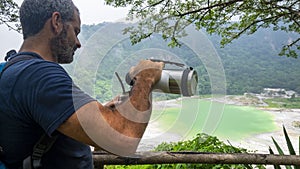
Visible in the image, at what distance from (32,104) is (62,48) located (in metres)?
0.19

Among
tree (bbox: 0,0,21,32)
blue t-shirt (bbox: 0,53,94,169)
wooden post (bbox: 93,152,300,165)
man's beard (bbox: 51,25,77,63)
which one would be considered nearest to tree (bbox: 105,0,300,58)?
tree (bbox: 0,0,21,32)

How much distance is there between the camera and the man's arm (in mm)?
552

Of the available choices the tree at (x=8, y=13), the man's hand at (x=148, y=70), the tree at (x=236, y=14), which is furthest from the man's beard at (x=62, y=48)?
the tree at (x=236, y=14)

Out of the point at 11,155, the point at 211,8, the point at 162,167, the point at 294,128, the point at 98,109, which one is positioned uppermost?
the point at 211,8

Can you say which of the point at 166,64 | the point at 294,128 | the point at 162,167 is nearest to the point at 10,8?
the point at 162,167

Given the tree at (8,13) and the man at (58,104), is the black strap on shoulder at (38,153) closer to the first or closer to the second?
the man at (58,104)

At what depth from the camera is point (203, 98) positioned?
70cm

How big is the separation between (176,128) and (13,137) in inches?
14.0

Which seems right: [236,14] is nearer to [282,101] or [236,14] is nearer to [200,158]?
[200,158]

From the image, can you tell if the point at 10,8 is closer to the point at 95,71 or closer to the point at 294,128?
the point at 95,71

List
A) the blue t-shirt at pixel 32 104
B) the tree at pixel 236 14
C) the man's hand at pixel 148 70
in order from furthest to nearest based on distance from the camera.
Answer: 1. the tree at pixel 236 14
2. the man's hand at pixel 148 70
3. the blue t-shirt at pixel 32 104

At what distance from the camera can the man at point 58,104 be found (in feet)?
1.79

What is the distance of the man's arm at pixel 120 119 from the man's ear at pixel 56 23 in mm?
192

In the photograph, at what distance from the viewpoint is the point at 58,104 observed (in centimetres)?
54
